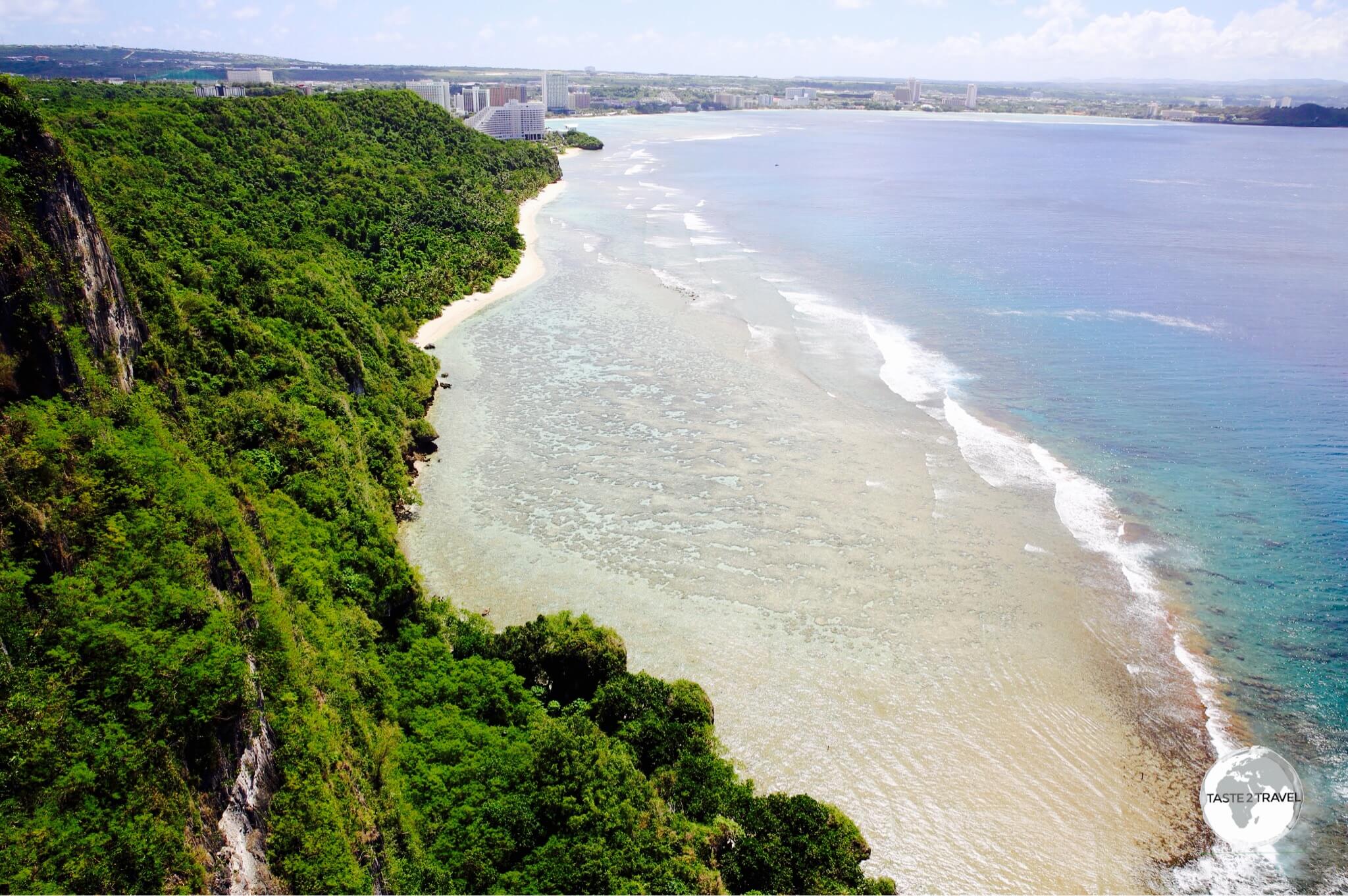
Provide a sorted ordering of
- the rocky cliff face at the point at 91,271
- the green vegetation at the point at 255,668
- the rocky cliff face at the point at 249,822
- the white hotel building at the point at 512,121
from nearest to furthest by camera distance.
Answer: the green vegetation at the point at 255,668 → the rocky cliff face at the point at 249,822 → the rocky cliff face at the point at 91,271 → the white hotel building at the point at 512,121

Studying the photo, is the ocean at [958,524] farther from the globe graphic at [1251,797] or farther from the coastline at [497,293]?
the coastline at [497,293]

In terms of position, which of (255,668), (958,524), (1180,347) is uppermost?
(255,668)

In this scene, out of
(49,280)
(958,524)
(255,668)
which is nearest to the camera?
(255,668)

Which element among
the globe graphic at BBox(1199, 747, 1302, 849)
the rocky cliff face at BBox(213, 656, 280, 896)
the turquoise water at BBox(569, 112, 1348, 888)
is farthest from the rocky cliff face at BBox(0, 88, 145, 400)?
the turquoise water at BBox(569, 112, 1348, 888)

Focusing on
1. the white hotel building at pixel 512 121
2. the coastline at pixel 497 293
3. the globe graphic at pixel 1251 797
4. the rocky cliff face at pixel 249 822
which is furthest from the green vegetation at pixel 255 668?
the white hotel building at pixel 512 121

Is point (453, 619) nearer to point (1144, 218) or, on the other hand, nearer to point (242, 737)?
point (242, 737)

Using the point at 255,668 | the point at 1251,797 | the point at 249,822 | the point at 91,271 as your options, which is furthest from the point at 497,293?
the point at 1251,797

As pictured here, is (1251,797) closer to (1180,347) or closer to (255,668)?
(255,668)

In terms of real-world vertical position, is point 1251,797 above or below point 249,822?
below
